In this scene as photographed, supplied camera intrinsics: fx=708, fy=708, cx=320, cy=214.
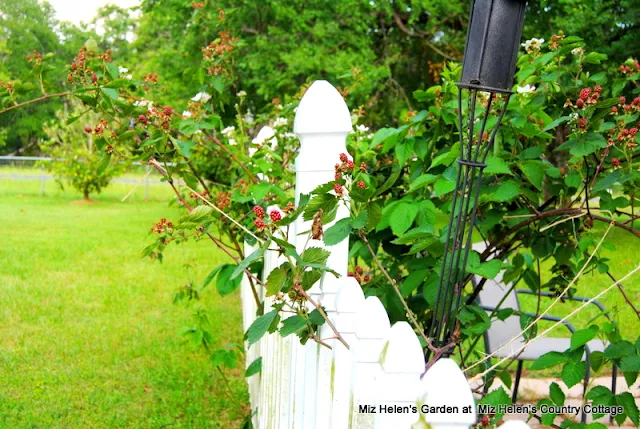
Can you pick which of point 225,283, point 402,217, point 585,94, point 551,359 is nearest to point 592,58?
point 585,94

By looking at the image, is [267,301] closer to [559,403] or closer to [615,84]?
[559,403]

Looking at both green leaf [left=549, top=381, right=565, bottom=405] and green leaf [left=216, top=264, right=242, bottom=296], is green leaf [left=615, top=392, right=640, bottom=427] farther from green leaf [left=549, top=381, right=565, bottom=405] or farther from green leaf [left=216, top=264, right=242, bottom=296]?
green leaf [left=216, top=264, right=242, bottom=296]

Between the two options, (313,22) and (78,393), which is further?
(313,22)

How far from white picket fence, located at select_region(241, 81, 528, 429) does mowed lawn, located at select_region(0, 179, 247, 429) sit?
1.73 m

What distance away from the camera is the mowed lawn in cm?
391

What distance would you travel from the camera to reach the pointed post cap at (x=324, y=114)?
1.57 meters

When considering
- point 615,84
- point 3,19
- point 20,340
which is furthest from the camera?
point 3,19

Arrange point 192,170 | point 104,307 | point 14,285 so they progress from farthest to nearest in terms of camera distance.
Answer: point 14,285
point 104,307
point 192,170

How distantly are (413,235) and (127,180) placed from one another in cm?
2826

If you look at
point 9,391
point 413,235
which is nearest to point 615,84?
point 413,235

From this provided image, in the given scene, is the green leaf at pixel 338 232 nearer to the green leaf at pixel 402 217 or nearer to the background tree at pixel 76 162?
the green leaf at pixel 402 217

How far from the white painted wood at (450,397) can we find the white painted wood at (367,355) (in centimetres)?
24

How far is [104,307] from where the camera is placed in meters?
6.38

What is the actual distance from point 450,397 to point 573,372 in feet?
3.73
